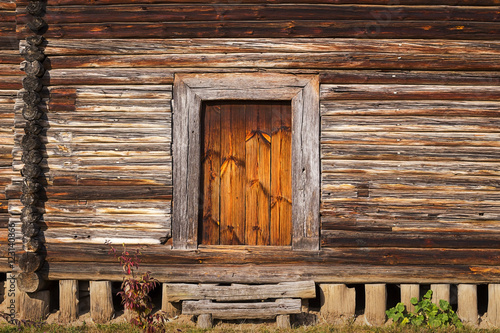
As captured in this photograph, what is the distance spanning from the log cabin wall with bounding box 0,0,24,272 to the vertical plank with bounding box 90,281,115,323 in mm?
1475

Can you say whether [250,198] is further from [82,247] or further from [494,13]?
[494,13]

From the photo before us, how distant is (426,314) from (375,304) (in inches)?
21.3

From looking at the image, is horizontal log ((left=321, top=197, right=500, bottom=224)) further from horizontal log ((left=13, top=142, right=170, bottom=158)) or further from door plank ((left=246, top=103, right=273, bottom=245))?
horizontal log ((left=13, top=142, right=170, bottom=158))

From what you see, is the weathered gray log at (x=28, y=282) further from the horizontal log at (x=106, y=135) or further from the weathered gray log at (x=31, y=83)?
the weathered gray log at (x=31, y=83)

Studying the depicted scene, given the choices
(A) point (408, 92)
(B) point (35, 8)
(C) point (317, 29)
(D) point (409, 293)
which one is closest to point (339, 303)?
(D) point (409, 293)

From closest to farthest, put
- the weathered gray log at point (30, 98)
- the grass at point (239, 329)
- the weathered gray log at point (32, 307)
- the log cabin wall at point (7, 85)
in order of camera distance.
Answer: the grass at point (239, 329)
the weathered gray log at point (30, 98)
the weathered gray log at point (32, 307)
the log cabin wall at point (7, 85)

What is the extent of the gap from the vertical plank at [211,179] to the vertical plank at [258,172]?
34cm

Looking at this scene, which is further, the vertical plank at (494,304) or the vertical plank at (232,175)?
the vertical plank at (232,175)

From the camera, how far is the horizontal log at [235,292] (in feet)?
15.2

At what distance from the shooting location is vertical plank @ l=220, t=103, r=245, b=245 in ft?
15.8

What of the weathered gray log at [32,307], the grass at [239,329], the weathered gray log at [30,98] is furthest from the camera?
the weathered gray log at [32,307]

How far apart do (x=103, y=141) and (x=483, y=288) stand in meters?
4.99

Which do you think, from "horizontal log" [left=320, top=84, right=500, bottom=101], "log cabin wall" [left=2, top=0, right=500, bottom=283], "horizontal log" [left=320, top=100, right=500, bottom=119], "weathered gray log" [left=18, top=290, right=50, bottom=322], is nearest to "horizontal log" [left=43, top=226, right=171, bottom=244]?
"log cabin wall" [left=2, top=0, right=500, bottom=283]

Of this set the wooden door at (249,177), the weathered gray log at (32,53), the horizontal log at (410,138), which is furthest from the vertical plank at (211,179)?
the weathered gray log at (32,53)
